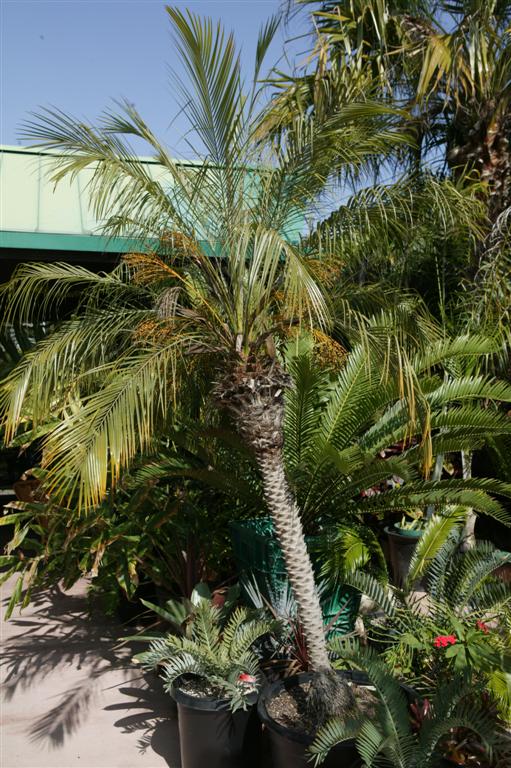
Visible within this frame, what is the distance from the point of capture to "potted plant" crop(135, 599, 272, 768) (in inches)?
142

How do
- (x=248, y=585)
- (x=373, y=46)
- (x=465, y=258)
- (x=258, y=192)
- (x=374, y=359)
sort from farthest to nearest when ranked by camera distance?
1. (x=373, y=46)
2. (x=465, y=258)
3. (x=248, y=585)
4. (x=374, y=359)
5. (x=258, y=192)

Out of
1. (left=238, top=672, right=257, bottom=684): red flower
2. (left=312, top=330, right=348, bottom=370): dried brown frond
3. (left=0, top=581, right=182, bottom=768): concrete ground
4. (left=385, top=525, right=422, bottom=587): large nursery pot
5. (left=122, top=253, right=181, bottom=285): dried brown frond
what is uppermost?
(left=122, top=253, right=181, bottom=285): dried brown frond

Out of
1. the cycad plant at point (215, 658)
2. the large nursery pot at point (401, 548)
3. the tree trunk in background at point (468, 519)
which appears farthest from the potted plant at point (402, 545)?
the cycad plant at point (215, 658)

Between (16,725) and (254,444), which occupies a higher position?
(254,444)

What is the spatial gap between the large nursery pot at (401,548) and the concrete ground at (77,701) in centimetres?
254

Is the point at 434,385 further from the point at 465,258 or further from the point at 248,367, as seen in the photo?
the point at 465,258

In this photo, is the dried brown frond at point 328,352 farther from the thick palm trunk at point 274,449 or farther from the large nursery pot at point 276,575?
the large nursery pot at point 276,575

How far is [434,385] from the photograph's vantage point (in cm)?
439

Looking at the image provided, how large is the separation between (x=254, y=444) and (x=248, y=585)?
4.78 feet

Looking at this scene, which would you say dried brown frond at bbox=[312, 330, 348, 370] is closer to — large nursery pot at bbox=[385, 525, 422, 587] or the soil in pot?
the soil in pot

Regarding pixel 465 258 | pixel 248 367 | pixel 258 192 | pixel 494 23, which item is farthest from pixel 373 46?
pixel 248 367

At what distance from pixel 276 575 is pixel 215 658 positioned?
970mm

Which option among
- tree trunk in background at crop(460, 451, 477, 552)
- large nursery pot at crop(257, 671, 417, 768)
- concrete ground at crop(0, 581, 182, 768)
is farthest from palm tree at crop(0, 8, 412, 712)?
tree trunk in background at crop(460, 451, 477, 552)

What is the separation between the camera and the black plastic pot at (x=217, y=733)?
11.8 feet
